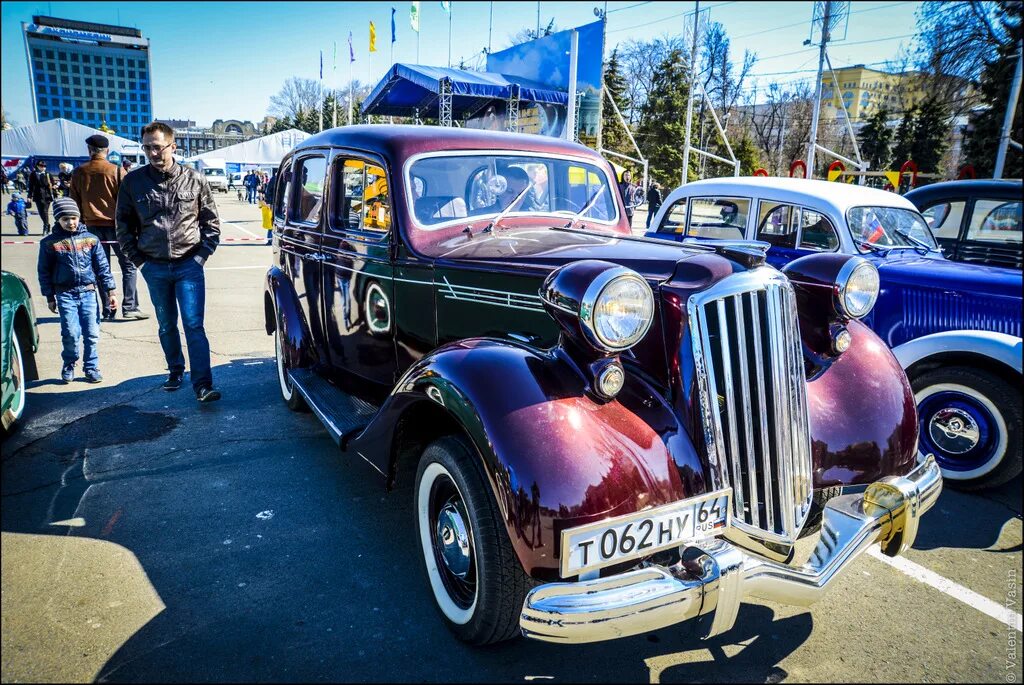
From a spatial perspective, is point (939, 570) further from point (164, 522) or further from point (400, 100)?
point (400, 100)

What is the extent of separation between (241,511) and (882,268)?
4.23 meters

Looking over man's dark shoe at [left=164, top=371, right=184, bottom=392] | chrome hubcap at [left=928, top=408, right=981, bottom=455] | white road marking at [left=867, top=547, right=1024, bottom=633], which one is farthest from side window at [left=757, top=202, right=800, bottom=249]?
man's dark shoe at [left=164, top=371, right=184, bottom=392]

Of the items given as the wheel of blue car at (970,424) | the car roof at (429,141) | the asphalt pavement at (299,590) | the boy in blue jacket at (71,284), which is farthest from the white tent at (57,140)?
the wheel of blue car at (970,424)

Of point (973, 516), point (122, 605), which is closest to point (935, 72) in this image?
point (973, 516)

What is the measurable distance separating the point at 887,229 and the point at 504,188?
3.34 meters

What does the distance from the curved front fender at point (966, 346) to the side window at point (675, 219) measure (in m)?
2.56

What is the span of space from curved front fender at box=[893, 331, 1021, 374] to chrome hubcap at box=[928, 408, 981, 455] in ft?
1.16

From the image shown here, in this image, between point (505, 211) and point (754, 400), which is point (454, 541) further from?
point (505, 211)

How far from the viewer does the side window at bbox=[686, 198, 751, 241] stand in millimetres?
5578

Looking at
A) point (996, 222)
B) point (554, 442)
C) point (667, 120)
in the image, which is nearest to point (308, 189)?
point (554, 442)

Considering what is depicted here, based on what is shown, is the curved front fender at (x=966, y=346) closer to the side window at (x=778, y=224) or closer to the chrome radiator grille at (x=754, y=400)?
the side window at (x=778, y=224)

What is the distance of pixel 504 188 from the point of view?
136 inches

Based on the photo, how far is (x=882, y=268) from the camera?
4.29 meters

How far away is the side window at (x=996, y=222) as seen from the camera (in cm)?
504
